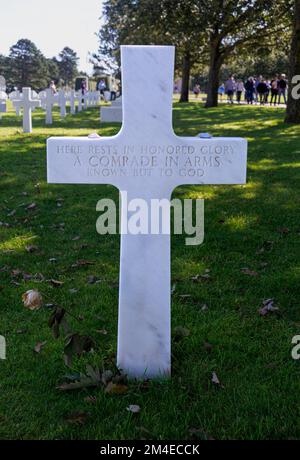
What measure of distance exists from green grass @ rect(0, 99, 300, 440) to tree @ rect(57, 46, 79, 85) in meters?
113

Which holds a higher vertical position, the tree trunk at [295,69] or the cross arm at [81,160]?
the tree trunk at [295,69]

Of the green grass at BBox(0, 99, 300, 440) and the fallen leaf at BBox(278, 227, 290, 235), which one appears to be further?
the fallen leaf at BBox(278, 227, 290, 235)

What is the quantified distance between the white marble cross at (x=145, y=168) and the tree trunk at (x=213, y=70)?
26.4 metres

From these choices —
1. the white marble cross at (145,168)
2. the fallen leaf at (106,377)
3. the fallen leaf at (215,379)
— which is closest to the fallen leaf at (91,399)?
the fallen leaf at (106,377)

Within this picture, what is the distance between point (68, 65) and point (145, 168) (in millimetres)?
124042

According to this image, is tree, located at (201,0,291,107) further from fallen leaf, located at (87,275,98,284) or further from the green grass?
fallen leaf, located at (87,275,98,284)

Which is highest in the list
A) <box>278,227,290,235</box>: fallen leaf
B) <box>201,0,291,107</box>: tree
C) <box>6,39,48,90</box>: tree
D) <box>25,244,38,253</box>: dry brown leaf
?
<box>6,39,48,90</box>: tree

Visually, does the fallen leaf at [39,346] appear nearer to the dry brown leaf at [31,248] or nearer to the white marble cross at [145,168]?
the white marble cross at [145,168]

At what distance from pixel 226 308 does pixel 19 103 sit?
40.7 feet

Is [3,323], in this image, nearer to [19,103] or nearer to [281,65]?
[19,103]

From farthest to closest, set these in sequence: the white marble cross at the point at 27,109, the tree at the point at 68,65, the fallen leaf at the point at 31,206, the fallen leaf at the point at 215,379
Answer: the tree at the point at 68,65 < the white marble cross at the point at 27,109 < the fallen leaf at the point at 31,206 < the fallen leaf at the point at 215,379

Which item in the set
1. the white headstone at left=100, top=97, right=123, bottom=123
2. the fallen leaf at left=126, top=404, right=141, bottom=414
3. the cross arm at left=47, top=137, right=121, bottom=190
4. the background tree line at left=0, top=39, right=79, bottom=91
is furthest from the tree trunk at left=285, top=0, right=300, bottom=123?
the background tree line at left=0, top=39, right=79, bottom=91

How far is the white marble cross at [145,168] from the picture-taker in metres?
2.91

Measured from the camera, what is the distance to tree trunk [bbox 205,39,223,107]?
2801 centimetres
